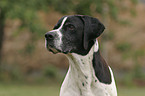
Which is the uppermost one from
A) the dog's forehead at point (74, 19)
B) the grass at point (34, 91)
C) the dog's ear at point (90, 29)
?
the dog's forehead at point (74, 19)

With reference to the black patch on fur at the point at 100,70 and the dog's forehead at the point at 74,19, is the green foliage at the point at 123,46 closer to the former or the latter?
the black patch on fur at the point at 100,70

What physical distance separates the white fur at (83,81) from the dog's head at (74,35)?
0.10 metres

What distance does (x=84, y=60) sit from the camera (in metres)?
3.75

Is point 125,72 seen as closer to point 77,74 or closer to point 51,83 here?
point 51,83

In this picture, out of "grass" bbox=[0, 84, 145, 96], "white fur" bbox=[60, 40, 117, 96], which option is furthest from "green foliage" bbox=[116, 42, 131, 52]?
"white fur" bbox=[60, 40, 117, 96]

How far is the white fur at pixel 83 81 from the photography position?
3.74 metres

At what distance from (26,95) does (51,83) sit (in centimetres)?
613

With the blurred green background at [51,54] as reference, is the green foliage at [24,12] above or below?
above

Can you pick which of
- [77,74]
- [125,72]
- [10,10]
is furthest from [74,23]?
[125,72]

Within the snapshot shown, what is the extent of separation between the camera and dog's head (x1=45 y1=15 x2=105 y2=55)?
11.4 ft

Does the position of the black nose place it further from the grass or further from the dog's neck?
the grass

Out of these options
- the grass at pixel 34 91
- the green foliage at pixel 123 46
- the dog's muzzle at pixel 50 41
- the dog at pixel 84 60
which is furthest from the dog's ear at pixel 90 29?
the green foliage at pixel 123 46

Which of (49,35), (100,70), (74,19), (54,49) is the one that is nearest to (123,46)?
(100,70)

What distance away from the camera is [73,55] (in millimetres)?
3725
